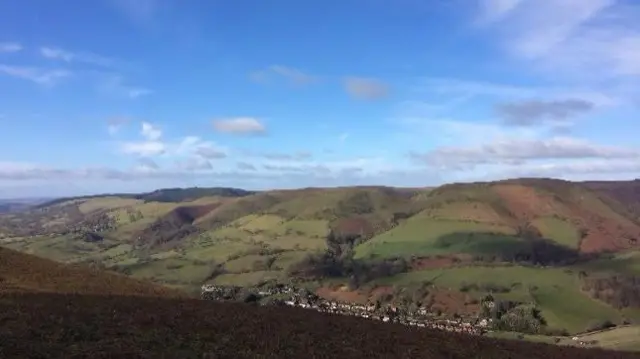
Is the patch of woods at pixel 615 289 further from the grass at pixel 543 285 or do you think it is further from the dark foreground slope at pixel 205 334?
the dark foreground slope at pixel 205 334

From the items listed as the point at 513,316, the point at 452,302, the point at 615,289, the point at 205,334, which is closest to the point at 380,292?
the point at 452,302

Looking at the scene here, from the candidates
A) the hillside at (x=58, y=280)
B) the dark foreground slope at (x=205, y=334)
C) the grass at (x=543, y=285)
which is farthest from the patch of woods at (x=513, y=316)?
the dark foreground slope at (x=205, y=334)

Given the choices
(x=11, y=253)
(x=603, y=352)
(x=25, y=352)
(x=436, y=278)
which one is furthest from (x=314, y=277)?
(x=25, y=352)

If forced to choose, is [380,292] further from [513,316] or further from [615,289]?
[615,289]

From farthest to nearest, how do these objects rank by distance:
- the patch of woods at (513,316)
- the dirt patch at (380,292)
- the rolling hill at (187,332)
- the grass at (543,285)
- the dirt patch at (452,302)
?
the dirt patch at (380,292) → the dirt patch at (452,302) → the grass at (543,285) → the patch of woods at (513,316) → the rolling hill at (187,332)

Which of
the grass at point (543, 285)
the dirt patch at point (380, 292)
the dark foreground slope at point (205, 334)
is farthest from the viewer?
the dirt patch at point (380, 292)

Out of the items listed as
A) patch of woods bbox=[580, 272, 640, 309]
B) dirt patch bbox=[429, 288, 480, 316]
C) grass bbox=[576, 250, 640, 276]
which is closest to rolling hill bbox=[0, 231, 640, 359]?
dirt patch bbox=[429, 288, 480, 316]
